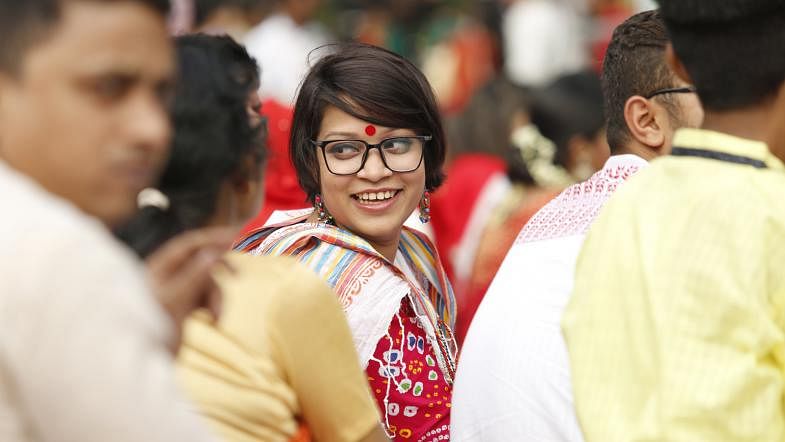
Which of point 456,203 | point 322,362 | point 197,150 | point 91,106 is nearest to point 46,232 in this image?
point 91,106

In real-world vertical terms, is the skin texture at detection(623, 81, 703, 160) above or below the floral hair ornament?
above

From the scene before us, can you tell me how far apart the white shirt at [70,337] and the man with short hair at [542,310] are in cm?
130

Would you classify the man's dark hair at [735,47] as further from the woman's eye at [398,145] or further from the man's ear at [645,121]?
the woman's eye at [398,145]

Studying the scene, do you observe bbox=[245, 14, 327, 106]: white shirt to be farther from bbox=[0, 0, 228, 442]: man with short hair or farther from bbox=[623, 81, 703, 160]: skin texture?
bbox=[0, 0, 228, 442]: man with short hair

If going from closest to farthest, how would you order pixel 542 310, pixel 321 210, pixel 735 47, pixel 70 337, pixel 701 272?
pixel 70 337 → pixel 701 272 → pixel 735 47 → pixel 542 310 → pixel 321 210

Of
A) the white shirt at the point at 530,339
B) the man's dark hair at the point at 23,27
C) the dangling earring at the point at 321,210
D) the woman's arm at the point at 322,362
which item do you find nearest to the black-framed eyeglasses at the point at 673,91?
the white shirt at the point at 530,339

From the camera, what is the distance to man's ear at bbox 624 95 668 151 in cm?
300

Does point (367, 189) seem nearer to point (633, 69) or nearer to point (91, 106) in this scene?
point (633, 69)

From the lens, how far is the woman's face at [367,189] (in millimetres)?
3225

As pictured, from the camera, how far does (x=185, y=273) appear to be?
191 cm

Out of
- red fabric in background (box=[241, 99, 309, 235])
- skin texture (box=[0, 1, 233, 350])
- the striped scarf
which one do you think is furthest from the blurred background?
skin texture (box=[0, 1, 233, 350])

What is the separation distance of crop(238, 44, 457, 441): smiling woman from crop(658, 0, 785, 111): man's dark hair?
1.24m

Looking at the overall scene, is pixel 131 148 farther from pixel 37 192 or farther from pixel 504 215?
pixel 504 215

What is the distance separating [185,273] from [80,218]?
1.63 feet
